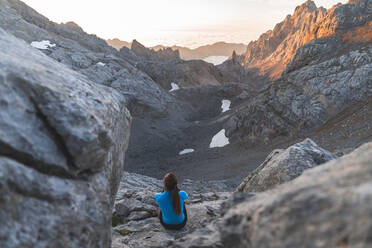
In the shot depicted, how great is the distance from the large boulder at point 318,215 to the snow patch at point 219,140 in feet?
148

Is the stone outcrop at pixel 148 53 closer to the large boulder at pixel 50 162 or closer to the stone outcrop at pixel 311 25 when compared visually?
the stone outcrop at pixel 311 25

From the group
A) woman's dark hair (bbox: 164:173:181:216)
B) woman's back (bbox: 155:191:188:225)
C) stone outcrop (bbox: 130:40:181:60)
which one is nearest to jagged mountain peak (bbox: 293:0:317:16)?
stone outcrop (bbox: 130:40:181:60)

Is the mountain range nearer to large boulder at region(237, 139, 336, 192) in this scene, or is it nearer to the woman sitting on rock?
large boulder at region(237, 139, 336, 192)

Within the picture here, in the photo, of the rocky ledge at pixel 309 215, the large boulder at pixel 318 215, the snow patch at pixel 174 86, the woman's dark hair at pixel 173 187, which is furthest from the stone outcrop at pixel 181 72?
the large boulder at pixel 318 215

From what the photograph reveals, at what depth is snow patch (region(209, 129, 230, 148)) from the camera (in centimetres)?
4894

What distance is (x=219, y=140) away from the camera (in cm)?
5097

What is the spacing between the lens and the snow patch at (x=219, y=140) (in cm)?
4894

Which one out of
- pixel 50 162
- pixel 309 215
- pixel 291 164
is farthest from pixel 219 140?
pixel 309 215

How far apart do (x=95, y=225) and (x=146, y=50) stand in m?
170

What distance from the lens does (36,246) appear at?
148 inches

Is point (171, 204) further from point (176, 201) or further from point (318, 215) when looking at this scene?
point (318, 215)

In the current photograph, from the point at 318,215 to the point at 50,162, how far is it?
4.36m

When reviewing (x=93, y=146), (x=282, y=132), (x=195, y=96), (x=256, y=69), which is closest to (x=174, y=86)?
(x=195, y=96)

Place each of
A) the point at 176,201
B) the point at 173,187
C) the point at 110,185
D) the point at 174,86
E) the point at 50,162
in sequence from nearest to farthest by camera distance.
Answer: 1. the point at 50,162
2. the point at 110,185
3. the point at 173,187
4. the point at 176,201
5. the point at 174,86
